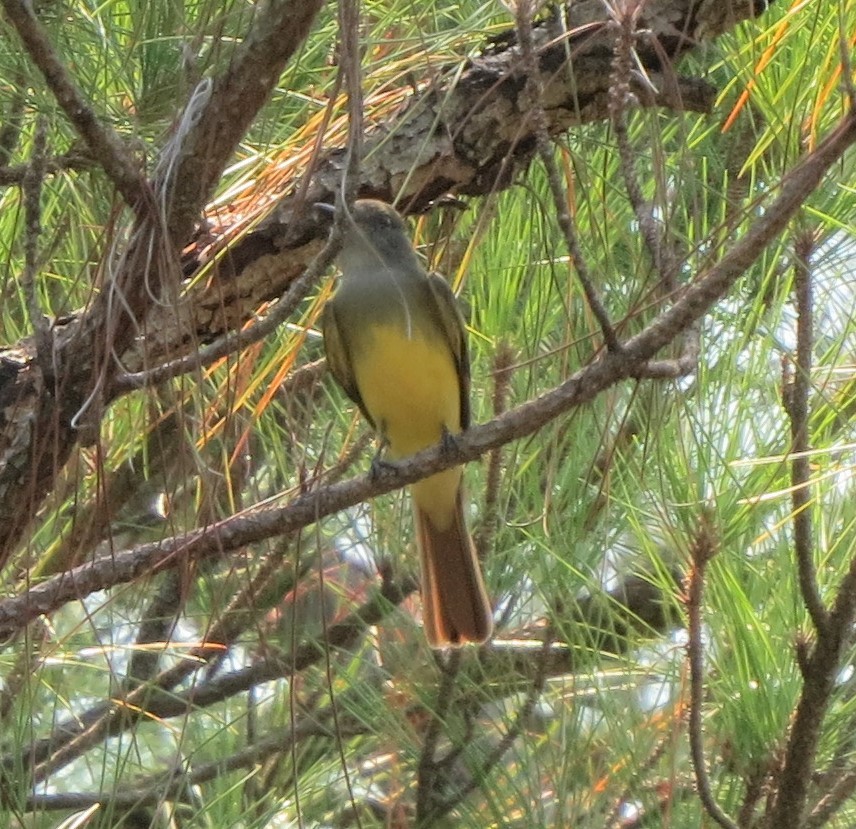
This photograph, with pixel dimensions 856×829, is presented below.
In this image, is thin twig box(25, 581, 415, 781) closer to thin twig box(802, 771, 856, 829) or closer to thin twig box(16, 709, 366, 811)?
thin twig box(16, 709, 366, 811)

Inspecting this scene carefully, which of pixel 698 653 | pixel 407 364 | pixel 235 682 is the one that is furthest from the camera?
pixel 235 682

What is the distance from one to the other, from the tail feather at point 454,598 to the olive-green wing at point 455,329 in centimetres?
16

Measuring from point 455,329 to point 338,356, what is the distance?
16cm

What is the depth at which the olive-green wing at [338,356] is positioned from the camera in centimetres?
157

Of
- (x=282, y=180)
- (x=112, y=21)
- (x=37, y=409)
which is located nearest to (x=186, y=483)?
(x=37, y=409)

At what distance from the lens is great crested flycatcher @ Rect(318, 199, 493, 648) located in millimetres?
1554

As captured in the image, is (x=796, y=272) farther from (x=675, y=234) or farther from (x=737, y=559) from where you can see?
(x=737, y=559)

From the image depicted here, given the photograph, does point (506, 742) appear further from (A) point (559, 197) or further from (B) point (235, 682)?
(A) point (559, 197)

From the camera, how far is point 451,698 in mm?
1434

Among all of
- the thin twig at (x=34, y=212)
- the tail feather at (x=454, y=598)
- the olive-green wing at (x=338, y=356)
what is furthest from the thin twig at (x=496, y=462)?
the thin twig at (x=34, y=212)

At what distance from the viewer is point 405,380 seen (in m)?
1.61

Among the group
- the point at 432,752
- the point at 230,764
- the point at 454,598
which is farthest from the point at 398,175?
the point at 230,764

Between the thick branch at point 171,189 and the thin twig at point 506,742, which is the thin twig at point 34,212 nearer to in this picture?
the thick branch at point 171,189

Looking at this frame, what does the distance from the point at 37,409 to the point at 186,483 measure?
22cm
